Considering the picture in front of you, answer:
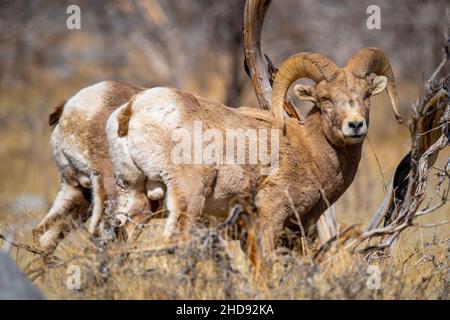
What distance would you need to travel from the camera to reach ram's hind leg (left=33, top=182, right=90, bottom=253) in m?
7.47

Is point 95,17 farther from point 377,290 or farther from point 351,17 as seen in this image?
point 377,290

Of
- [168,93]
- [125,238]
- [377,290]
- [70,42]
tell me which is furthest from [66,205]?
[70,42]

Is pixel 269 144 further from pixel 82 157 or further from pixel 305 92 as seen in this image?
pixel 82 157

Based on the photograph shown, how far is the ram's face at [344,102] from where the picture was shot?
6.61m

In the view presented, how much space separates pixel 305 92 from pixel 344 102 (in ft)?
1.71

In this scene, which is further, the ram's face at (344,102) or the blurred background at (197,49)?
the blurred background at (197,49)

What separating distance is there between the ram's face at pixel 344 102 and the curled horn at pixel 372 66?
0.07m

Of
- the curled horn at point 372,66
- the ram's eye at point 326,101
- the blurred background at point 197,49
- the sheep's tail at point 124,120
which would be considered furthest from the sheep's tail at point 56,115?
the blurred background at point 197,49

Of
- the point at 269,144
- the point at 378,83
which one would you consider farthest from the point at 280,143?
the point at 378,83

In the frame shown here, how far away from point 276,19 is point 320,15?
101cm

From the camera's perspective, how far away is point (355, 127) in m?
6.59

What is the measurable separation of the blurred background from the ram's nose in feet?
22.4

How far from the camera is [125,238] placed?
21.5 feet

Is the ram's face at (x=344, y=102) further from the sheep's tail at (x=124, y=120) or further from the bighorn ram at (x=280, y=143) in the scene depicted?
the sheep's tail at (x=124, y=120)
